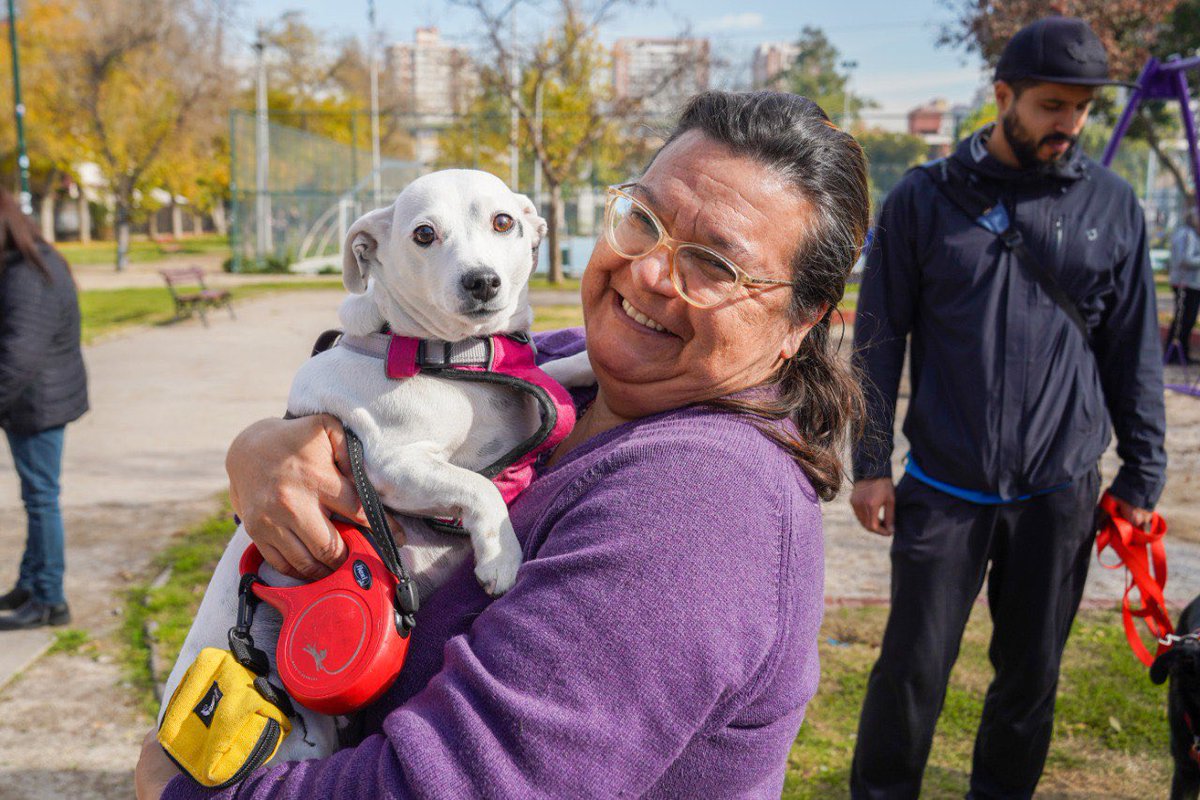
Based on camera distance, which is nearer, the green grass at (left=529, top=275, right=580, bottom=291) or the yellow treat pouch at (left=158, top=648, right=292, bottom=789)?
the yellow treat pouch at (left=158, top=648, right=292, bottom=789)

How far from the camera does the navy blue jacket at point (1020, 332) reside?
3080mm

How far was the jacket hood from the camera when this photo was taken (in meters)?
3.16

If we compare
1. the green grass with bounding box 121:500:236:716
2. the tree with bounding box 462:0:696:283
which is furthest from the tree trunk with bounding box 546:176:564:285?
the green grass with bounding box 121:500:236:716

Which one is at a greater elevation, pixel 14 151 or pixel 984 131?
pixel 14 151

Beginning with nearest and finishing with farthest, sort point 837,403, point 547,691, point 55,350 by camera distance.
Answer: point 547,691 → point 837,403 → point 55,350

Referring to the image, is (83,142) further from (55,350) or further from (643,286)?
(643,286)

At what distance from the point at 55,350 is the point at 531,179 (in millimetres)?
30220

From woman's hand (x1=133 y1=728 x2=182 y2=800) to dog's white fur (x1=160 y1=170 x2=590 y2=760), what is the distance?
0.55 feet

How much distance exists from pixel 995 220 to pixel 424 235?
6.46 feet

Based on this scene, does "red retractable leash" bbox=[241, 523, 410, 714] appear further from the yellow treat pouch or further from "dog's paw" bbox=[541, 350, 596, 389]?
"dog's paw" bbox=[541, 350, 596, 389]

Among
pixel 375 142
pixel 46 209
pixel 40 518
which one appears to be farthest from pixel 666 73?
pixel 46 209

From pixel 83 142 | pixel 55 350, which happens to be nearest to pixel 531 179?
pixel 83 142

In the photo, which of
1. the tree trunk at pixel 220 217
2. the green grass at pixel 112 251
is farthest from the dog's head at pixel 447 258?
the tree trunk at pixel 220 217

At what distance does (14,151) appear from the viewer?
33.2 metres
